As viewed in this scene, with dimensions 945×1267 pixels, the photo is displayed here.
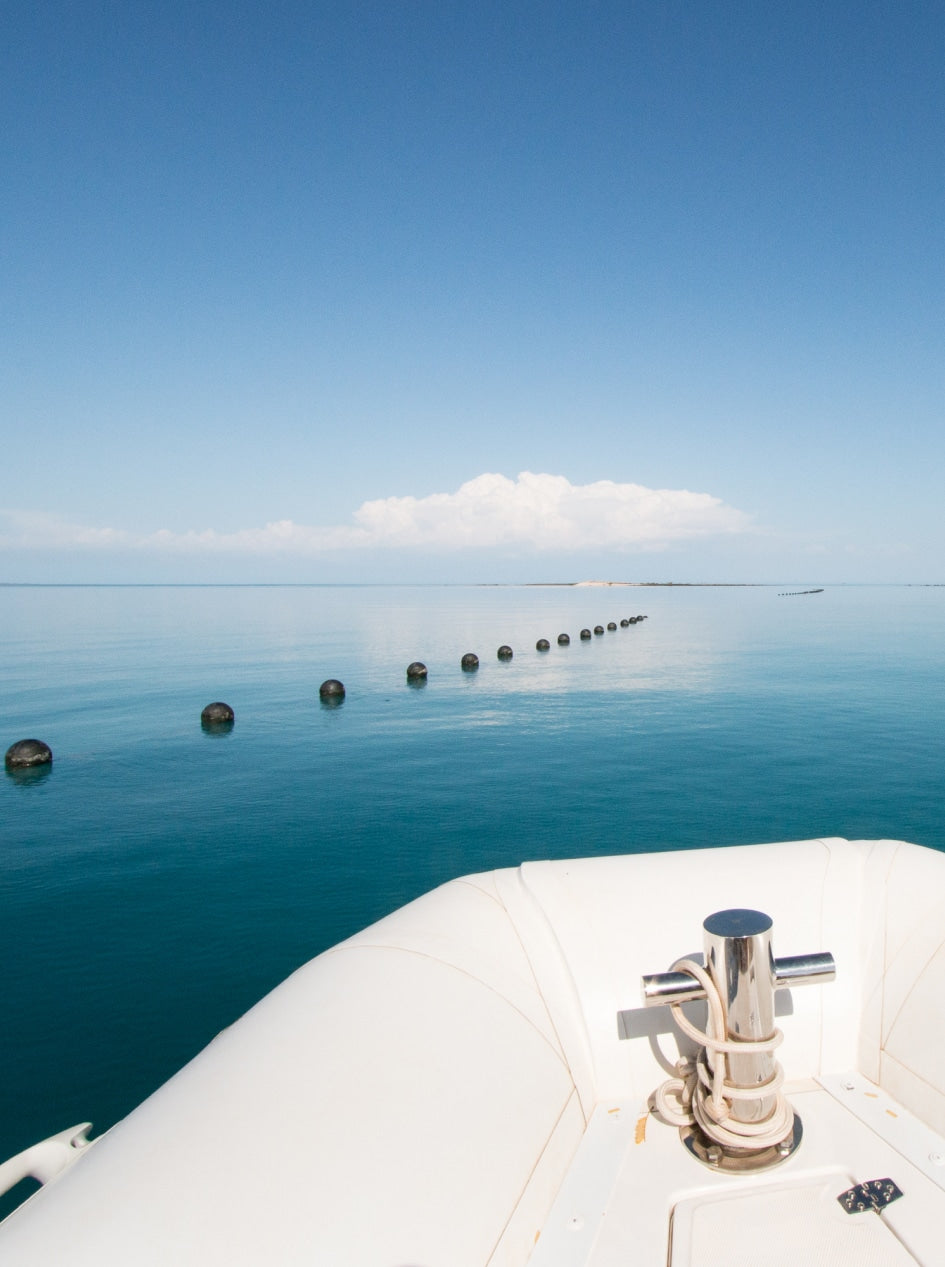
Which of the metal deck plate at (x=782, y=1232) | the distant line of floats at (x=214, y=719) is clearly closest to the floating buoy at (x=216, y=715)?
the distant line of floats at (x=214, y=719)

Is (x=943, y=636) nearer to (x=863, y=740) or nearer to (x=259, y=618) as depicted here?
(x=863, y=740)

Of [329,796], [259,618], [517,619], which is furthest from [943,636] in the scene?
[259,618]

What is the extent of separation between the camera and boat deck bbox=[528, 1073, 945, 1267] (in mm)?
2072

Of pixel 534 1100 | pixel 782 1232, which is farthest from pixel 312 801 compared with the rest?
pixel 782 1232

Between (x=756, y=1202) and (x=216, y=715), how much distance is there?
14112 mm

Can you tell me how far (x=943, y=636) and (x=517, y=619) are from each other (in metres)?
25.1

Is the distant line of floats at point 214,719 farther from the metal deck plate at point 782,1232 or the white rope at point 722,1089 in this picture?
the metal deck plate at point 782,1232

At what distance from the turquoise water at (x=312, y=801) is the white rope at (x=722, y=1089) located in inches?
149

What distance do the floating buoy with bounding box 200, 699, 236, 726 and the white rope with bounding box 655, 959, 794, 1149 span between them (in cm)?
1369

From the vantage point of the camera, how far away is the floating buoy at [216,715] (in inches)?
577

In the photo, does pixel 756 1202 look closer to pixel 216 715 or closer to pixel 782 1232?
pixel 782 1232

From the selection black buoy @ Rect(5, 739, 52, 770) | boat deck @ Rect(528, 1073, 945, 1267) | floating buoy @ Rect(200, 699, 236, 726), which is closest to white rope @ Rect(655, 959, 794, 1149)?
boat deck @ Rect(528, 1073, 945, 1267)

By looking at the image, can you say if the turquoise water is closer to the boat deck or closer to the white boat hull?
the white boat hull

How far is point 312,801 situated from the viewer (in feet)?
Result: 33.1
